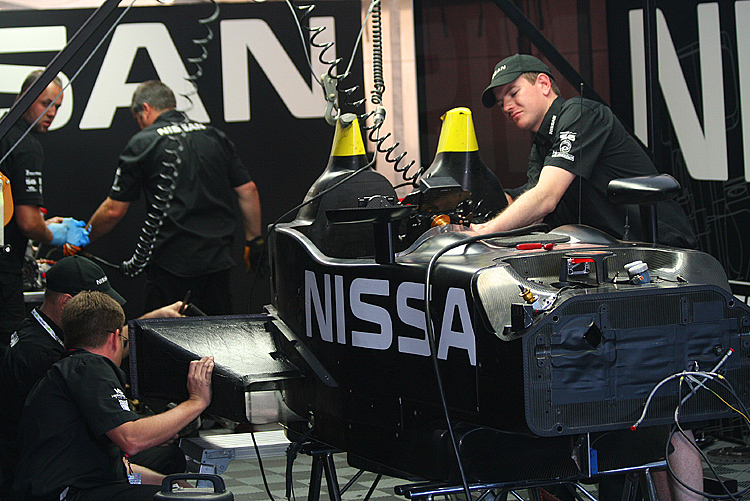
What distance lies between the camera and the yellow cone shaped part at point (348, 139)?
3.13 m

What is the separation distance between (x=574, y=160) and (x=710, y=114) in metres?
2.15

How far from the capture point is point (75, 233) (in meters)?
5.08

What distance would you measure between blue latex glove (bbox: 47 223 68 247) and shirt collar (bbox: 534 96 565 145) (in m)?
2.87

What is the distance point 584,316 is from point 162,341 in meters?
1.42

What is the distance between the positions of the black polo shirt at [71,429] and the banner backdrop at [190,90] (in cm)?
305

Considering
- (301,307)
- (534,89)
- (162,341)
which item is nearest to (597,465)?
(301,307)

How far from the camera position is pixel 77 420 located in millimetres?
2711

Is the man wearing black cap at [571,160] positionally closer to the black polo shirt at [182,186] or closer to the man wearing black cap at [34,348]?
the man wearing black cap at [34,348]

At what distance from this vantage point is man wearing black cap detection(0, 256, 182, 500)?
3188 mm

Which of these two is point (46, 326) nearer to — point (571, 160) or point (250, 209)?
point (571, 160)

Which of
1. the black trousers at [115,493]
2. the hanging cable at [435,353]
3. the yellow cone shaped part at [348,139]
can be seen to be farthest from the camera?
the yellow cone shaped part at [348,139]

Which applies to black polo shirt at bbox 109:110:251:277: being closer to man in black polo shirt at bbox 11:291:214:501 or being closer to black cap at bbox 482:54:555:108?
black cap at bbox 482:54:555:108

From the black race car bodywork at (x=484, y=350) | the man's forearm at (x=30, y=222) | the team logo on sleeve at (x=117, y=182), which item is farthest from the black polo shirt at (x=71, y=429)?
the team logo on sleeve at (x=117, y=182)

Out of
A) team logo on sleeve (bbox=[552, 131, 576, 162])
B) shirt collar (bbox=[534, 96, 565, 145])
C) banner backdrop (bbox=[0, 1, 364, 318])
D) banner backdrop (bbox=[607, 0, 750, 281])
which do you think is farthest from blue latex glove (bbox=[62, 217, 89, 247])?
banner backdrop (bbox=[607, 0, 750, 281])
